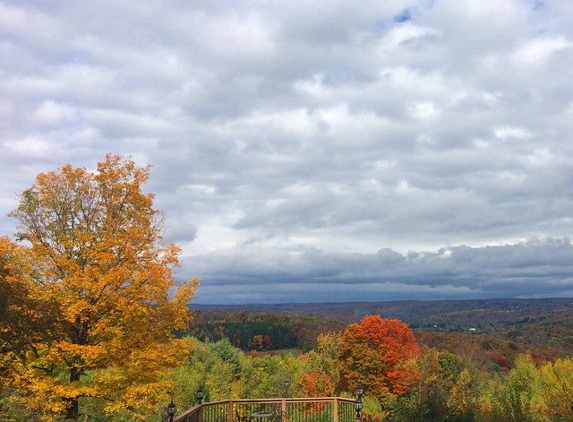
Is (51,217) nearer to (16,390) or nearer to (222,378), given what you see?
(16,390)

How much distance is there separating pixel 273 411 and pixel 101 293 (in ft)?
20.7

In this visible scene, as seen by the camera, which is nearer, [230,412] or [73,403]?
[230,412]

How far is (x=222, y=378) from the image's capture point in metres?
51.2

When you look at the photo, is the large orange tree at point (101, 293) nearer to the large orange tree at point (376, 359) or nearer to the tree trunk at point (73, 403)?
the tree trunk at point (73, 403)

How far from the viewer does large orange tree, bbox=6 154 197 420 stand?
15992mm

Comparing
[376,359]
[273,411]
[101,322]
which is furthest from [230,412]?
[376,359]

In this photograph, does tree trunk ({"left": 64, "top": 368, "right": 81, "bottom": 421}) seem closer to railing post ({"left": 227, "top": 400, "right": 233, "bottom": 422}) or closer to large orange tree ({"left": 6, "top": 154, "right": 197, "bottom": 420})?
large orange tree ({"left": 6, "top": 154, "right": 197, "bottom": 420})

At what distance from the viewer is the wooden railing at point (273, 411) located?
46.2 ft

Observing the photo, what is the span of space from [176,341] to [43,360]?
12.9ft

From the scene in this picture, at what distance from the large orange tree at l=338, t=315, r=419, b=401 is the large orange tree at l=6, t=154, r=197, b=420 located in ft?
105

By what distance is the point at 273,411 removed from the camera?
672 inches

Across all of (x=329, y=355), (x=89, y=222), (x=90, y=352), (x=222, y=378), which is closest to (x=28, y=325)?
(x=90, y=352)

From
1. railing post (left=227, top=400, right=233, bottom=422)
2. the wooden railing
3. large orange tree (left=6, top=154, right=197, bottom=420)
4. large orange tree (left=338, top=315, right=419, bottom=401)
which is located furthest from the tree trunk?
large orange tree (left=338, top=315, right=419, bottom=401)

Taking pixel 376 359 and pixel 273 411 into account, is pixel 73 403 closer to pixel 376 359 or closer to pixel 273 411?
pixel 273 411
